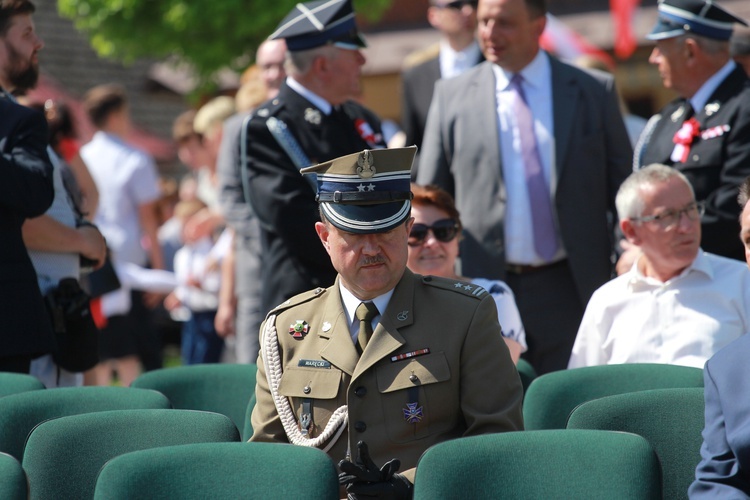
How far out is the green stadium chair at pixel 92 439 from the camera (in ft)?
11.4

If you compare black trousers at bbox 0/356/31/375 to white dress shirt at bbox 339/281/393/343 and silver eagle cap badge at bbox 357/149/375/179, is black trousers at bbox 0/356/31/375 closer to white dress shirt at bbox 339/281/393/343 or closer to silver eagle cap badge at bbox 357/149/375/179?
white dress shirt at bbox 339/281/393/343

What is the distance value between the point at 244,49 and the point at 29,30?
27.7 ft

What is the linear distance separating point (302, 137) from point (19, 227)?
51.5 inches

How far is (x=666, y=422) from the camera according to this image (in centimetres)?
354

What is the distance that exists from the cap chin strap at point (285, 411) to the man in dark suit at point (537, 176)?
75.4 inches

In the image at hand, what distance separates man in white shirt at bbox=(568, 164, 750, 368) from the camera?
4535 millimetres

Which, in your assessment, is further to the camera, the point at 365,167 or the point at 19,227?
the point at 19,227

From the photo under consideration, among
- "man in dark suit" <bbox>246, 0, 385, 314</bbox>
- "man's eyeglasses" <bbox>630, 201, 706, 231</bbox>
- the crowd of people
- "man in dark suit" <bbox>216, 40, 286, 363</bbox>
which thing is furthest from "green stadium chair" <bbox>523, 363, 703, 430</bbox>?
"man in dark suit" <bbox>216, 40, 286, 363</bbox>

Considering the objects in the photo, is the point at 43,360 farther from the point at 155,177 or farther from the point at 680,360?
the point at 155,177

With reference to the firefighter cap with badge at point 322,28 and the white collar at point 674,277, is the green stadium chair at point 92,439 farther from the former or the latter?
the firefighter cap with badge at point 322,28

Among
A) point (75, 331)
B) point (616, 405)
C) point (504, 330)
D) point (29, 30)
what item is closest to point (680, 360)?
point (504, 330)

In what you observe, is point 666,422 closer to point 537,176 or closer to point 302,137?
point 537,176

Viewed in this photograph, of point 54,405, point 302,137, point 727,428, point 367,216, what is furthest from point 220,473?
point 302,137

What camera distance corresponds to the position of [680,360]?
4.54 metres
